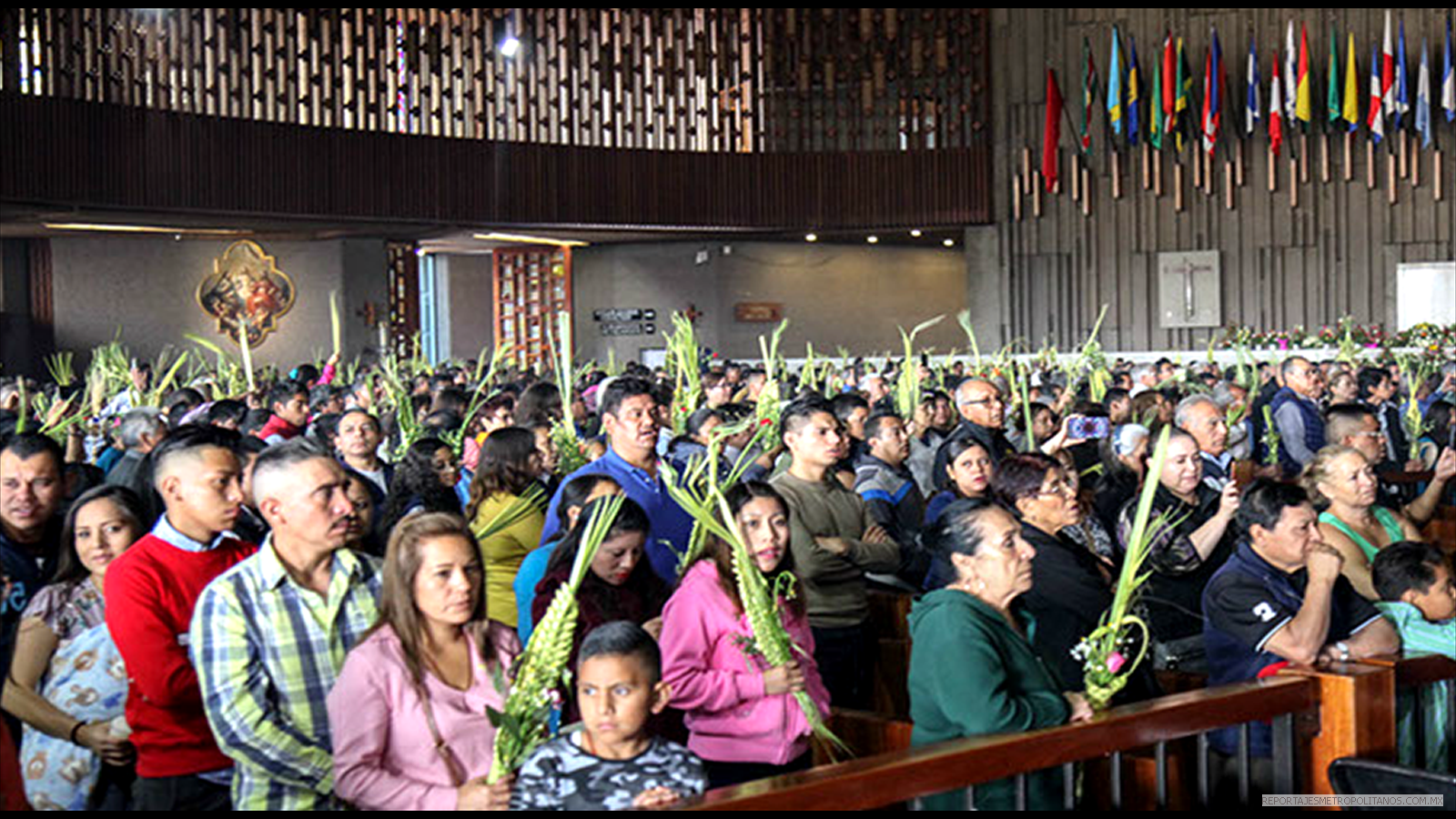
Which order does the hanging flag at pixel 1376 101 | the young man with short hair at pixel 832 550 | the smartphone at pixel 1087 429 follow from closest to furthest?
the young man with short hair at pixel 832 550 < the smartphone at pixel 1087 429 < the hanging flag at pixel 1376 101

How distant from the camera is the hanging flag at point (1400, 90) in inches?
A: 830

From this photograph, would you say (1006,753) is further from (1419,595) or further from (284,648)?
(1419,595)

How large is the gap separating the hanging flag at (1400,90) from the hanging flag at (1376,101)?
0.76 ft

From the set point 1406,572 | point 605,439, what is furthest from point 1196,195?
point 1406,572

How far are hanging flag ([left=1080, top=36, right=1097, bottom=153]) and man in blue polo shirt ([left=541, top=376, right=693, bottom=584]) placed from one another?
18.2 metres

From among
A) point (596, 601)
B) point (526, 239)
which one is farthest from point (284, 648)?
point (526, 239)

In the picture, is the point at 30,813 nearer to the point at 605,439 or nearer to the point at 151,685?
the point at 151,685

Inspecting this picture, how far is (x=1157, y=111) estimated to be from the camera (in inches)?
867

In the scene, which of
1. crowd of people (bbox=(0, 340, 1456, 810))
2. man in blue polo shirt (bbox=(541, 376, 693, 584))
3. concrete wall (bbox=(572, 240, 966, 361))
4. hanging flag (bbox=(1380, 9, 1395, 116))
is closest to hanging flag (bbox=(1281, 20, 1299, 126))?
hanging flag (bbox=(1380, 9, 1395, 116))

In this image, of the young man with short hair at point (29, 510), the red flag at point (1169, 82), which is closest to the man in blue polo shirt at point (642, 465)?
the young man with short hair at point (29, 510)

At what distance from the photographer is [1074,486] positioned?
451cm

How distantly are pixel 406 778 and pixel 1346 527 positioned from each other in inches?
134

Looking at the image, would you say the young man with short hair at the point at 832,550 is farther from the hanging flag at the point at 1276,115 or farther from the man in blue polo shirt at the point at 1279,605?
the hanging flag at the point at 1276,115

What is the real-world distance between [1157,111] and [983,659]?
1983 cm
